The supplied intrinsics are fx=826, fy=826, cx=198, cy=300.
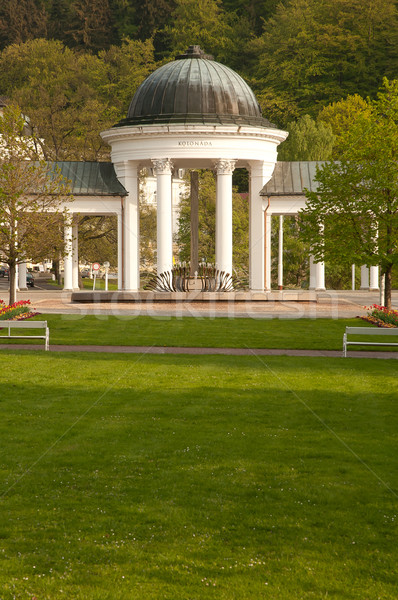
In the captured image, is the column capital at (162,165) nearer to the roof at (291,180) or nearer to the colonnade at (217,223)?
the colonnade at (217,223)

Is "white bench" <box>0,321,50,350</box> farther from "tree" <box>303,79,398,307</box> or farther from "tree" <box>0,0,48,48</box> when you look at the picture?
"tree" <box>0,0,48,48</box>

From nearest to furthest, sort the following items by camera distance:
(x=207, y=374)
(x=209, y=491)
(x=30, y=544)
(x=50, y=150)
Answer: (x=30, y=544), (x=209, y=491), (x=207, y=374), (x=50, y=150)

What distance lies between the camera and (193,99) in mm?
52062

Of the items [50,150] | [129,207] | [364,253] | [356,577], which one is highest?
[50,150]

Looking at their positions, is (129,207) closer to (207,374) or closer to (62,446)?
(207,374)

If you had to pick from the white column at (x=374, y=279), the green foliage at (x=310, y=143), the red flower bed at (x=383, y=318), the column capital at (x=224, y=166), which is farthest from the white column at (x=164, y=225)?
the green foliage at (x=310, y=143)

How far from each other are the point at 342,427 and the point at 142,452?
12.8 ft

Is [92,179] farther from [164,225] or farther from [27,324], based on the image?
[27,324]

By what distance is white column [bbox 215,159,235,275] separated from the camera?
51.7m

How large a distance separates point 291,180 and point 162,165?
30.3 ft

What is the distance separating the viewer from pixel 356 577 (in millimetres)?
8406

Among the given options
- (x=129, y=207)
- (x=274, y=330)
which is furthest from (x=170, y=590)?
(x=129, y=207)

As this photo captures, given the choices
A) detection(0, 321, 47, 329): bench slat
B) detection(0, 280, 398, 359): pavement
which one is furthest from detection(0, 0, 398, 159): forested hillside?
detection(0, 321, 47, 329): bench slat

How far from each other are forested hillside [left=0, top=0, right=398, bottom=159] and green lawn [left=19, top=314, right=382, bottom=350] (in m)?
40.2
